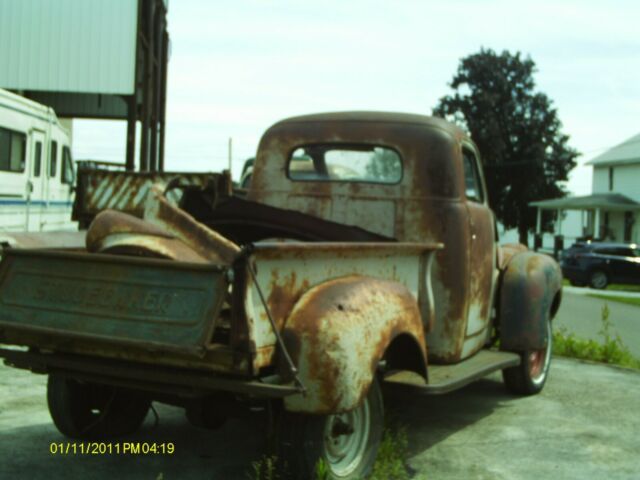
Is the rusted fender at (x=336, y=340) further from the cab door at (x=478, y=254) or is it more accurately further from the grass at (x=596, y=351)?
the grass at (x=596, y=351)

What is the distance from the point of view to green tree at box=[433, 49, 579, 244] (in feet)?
195

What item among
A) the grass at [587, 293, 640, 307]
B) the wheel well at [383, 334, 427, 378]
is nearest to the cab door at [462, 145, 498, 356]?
the wheel well at [383, 334, 427, 378]

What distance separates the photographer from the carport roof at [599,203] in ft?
152

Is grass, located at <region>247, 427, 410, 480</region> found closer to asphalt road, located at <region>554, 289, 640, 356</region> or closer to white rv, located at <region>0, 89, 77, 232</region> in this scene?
asphalt road, located at <region>554, 289, 640, 356</region>

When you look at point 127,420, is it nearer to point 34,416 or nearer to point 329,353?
point 34,416

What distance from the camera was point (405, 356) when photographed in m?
5.52

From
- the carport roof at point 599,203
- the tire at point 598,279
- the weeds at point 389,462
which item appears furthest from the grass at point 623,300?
the carport roof at point 599,203

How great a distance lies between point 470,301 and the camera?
259 inches

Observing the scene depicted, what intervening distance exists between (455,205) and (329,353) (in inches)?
91.1

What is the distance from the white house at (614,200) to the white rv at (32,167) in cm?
3357

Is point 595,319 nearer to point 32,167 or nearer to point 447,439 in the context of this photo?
point 32,167

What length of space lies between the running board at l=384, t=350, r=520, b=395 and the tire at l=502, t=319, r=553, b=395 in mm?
388

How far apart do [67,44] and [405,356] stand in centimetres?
2218

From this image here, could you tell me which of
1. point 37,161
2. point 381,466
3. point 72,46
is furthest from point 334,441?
point 72,46
